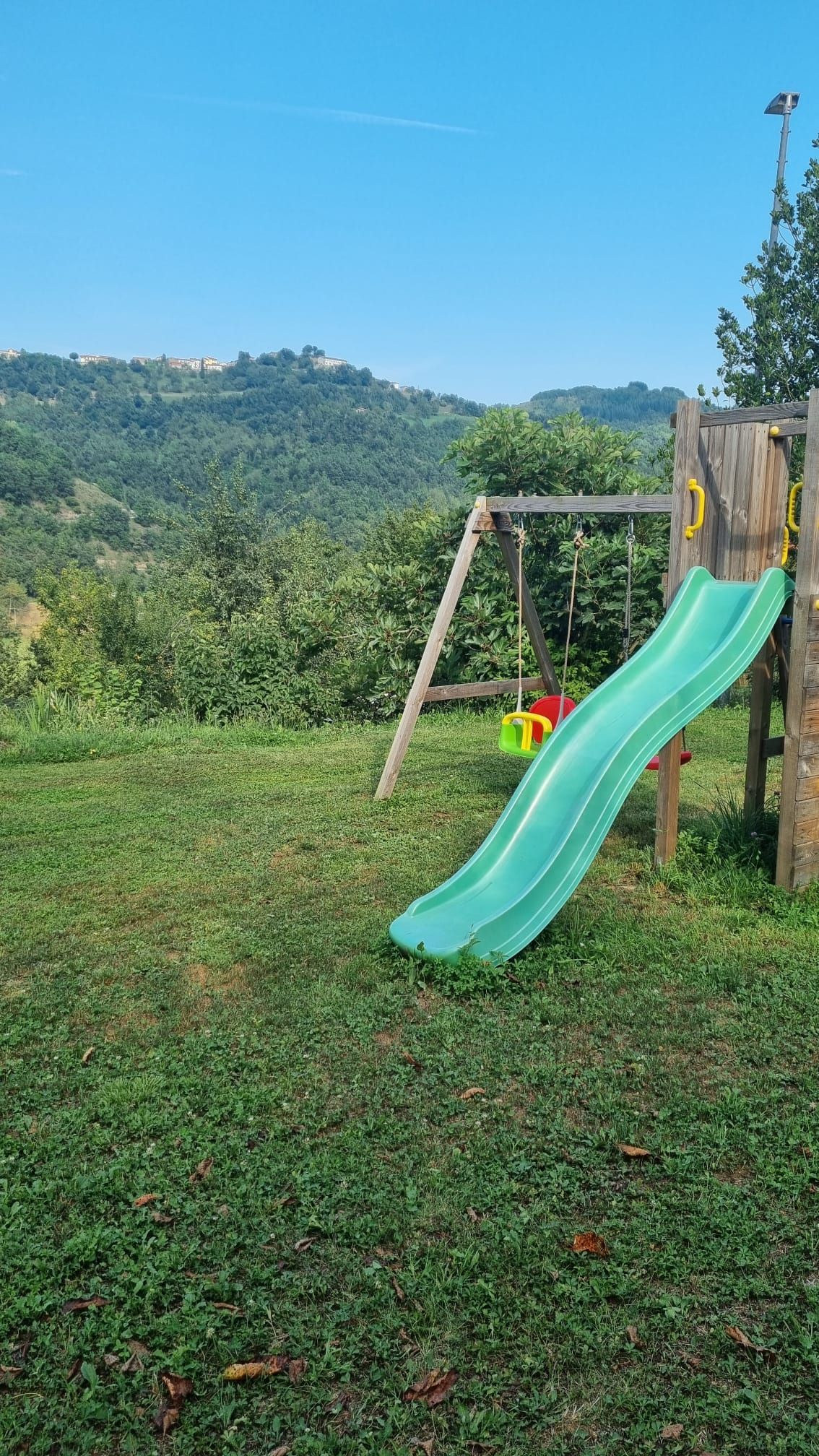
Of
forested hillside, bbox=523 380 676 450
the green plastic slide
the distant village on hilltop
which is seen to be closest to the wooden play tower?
the green plastic slide

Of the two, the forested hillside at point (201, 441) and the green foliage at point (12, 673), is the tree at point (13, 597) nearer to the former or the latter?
the forested hillside at point (201, 441)

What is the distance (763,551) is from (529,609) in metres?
2.49

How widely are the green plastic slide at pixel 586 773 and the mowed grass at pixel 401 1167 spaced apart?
23cm

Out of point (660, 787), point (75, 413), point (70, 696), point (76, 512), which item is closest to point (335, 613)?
point (70, 696)

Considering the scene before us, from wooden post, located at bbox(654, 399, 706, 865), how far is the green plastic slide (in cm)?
29

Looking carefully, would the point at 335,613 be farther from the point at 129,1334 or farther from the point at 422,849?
the point at 129,1334

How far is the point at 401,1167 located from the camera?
131 inches

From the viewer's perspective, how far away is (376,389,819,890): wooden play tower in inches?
209

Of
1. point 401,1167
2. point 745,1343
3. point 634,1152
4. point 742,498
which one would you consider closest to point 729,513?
point 742,498

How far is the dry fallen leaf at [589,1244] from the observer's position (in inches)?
114

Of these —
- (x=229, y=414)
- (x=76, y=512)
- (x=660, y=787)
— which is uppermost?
(x=229, y=414)

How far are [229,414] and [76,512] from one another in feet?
111

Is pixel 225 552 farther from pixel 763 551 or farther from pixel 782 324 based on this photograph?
pixel 763 551

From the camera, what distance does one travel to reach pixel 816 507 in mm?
5281
